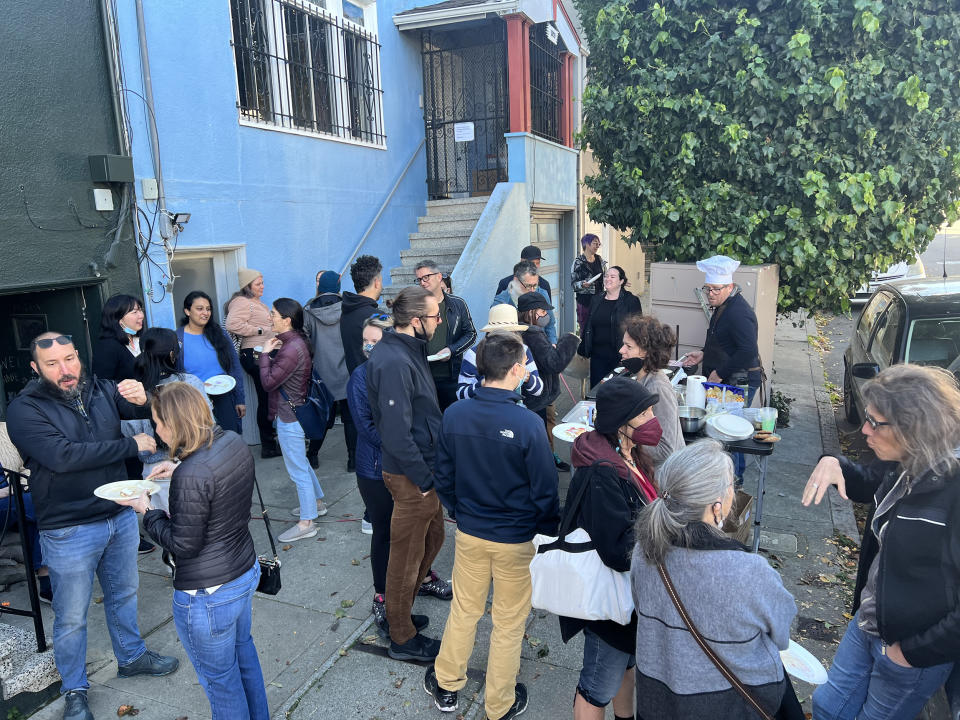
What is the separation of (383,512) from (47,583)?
2.54 metres

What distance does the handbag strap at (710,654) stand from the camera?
209 centimetres

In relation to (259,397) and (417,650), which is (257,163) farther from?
(417,650)

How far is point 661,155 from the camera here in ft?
22.7

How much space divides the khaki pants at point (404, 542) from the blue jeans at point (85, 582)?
1.42m

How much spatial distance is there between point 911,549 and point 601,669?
1311 mm

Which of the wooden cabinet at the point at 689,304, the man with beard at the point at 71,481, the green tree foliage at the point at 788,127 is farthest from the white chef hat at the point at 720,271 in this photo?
the man with beard at the point at 71,481

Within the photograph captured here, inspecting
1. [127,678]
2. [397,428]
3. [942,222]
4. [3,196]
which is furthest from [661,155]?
[127,678]

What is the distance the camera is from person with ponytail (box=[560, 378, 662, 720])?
2564 millimetres

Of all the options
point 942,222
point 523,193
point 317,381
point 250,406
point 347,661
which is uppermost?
point 523,193

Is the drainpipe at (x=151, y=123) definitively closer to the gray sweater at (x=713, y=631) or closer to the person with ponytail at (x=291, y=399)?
the person with ponytail at (x=291, y=399)

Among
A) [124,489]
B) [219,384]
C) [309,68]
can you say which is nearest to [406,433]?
[124,489]

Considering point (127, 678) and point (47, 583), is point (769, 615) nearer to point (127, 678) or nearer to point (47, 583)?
point (127, 678)

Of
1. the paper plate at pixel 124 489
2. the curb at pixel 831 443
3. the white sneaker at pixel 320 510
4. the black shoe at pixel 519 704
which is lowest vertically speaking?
the curb at pixel 831 443

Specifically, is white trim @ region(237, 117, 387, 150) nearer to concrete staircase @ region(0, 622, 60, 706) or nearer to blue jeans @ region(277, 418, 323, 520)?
blue jeans @ region(277, 418, 323, 520)
